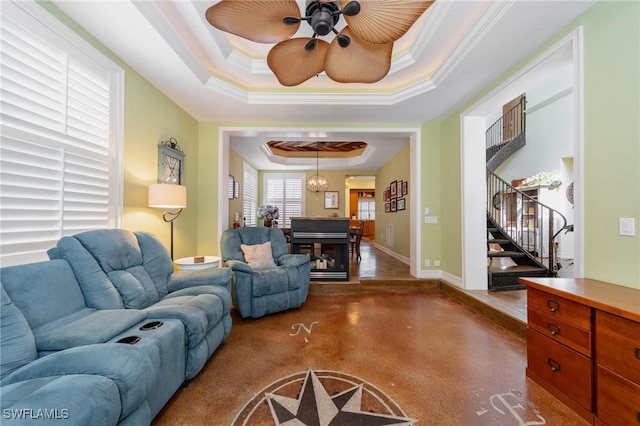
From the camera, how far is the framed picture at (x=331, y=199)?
8.34 meters

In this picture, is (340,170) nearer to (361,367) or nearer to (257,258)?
(257,258)

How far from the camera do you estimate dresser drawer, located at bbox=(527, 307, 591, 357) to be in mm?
1478

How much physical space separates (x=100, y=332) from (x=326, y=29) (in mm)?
2283

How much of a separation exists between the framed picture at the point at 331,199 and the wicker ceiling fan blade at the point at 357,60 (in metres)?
6.23

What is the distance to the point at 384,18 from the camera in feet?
4.85

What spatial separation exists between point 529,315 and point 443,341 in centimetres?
83

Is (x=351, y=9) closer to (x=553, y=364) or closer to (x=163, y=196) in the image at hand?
(x=163, y=196)

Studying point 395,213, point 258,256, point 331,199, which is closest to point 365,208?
point 331,199

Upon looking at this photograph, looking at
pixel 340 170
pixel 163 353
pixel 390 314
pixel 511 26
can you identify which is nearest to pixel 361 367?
pixel 390 314

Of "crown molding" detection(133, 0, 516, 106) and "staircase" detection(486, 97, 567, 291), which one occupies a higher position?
"crown molding" detection(133, 0, 516, 106)

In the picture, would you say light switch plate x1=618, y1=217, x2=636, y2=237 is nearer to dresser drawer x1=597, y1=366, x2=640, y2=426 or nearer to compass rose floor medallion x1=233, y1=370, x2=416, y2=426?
dresser drawer x1=597, y1=366, x2=640, y2=426

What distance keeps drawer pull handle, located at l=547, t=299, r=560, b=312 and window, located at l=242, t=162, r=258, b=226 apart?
600 cm

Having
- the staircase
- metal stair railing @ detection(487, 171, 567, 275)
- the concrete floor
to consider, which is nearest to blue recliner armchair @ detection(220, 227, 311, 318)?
the concrete floor

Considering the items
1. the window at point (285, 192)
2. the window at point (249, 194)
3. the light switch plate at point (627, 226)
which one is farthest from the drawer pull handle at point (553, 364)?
the window at point (285, 192)
